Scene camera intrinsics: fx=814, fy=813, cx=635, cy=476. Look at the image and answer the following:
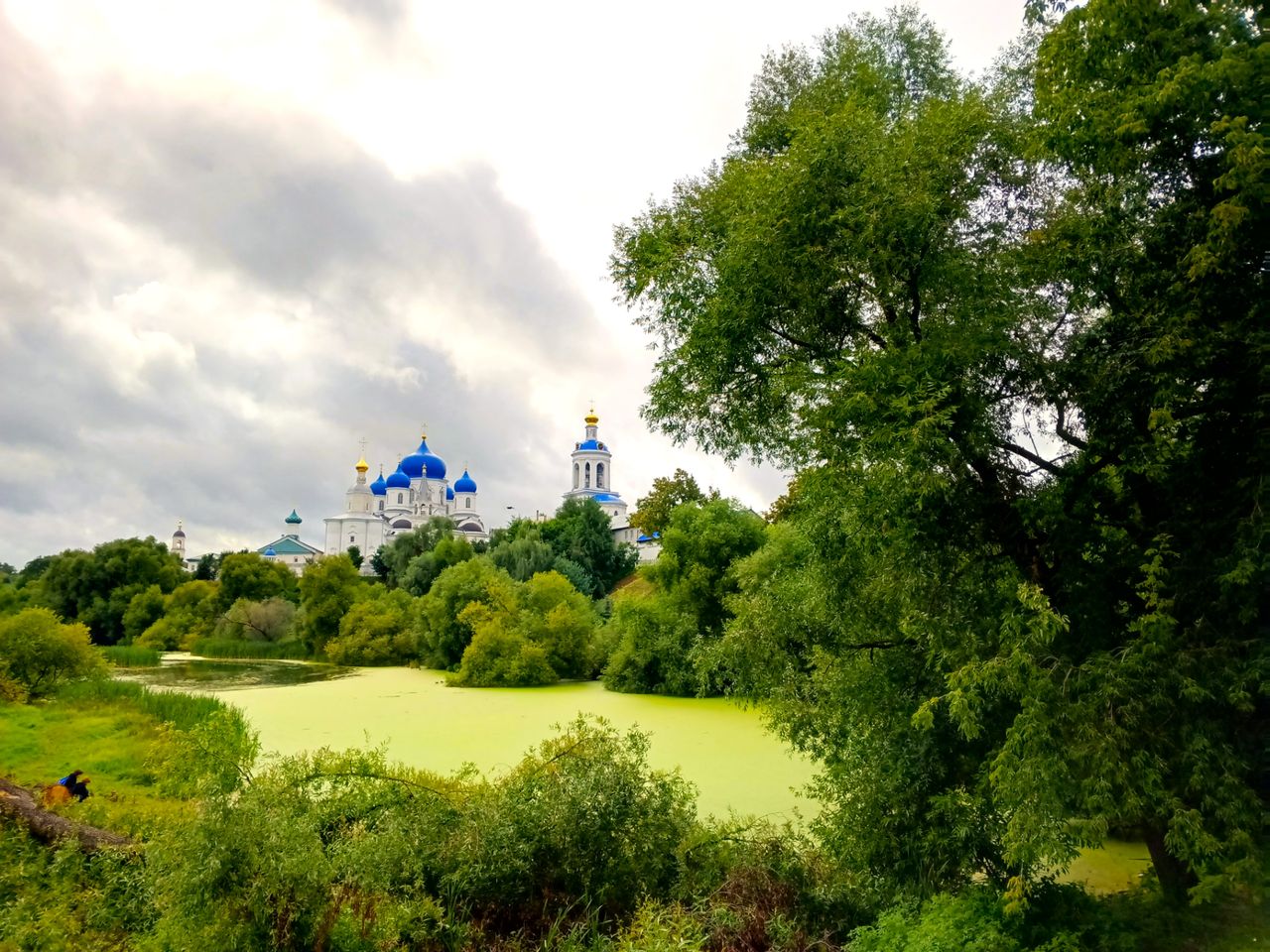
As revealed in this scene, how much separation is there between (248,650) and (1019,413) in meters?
35.5

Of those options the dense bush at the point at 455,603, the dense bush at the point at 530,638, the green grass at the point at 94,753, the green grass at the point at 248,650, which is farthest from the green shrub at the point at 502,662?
the green grass at the point at 248,650

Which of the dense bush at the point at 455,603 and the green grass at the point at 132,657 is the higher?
the dense bush at the point at 455,603

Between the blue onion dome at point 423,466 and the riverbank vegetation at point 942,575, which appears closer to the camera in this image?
the riverbank vegetation at point 942,575

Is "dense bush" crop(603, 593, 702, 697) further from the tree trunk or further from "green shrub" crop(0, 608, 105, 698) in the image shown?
the tree trunk

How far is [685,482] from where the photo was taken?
3831cm

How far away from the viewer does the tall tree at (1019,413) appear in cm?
462

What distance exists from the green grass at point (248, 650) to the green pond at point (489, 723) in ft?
28.9

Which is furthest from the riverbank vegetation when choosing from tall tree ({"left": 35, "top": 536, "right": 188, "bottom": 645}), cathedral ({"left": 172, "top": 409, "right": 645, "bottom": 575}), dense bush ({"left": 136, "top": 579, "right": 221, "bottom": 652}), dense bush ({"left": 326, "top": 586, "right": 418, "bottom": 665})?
cathedral ({"left": 172, "top": 409, "right": 645, "bottom": 575})

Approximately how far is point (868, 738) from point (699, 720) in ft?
26.8

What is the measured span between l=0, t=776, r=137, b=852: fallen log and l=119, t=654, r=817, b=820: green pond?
1945 mm

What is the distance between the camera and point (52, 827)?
6266 millimetres

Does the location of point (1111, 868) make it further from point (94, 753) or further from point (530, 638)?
point (530, 638)

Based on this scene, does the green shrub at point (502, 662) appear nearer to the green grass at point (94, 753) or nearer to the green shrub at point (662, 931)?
the green grass at point (94, 753)

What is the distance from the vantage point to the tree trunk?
5.43m
